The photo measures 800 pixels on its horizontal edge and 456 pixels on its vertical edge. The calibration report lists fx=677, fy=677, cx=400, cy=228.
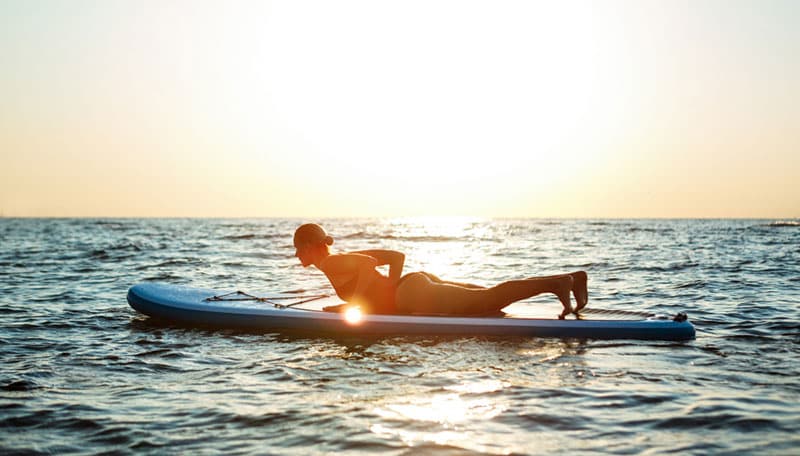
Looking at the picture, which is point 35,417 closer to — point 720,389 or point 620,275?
point 720,389

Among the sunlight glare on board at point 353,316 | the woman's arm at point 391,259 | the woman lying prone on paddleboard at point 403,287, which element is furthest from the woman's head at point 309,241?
the sunlight glare on board at point 353,316

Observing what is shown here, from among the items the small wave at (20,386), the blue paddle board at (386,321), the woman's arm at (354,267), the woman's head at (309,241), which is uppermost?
the woman's head at (309,241)

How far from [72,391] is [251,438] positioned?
6.82 feet

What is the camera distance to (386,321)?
7504 millimetres

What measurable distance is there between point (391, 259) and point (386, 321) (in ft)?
2.27

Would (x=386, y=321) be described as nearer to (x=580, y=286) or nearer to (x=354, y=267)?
(x=354, y=267)

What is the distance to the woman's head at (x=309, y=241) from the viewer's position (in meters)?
7.28

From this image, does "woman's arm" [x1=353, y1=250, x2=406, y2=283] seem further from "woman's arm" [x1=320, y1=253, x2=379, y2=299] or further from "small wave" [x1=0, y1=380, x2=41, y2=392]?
"small wave" [x1=0, y1=380, x2=41, y2=392]

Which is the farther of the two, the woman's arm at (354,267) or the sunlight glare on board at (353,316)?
the sunlight glare on board at (353,316)

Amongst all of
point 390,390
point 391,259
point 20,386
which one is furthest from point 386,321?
point 20,386

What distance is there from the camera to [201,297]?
9133 millimetres

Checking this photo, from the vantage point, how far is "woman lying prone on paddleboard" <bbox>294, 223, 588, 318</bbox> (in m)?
7.29

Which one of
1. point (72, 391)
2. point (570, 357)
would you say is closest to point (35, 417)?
point (72, 391)

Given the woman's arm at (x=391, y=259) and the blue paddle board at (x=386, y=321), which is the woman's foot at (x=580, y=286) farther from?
the woman's arm at (x=391, y=259)
